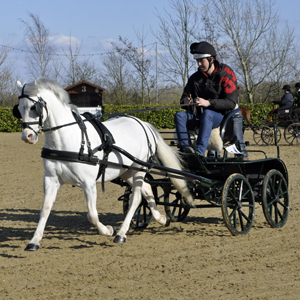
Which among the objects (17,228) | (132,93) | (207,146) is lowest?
(17,228)

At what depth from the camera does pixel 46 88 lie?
4.28 m

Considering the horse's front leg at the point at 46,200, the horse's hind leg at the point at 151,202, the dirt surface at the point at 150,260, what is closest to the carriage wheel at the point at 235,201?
the dirt surface at the point at 150,260

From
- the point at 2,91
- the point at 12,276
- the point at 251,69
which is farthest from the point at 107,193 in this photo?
the point at 2,91

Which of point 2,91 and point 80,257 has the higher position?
point 2,91

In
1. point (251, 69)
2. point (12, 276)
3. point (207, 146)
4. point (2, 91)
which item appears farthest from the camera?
point (2, 91)

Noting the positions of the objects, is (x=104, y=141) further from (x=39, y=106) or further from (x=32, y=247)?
(x=32, y=247)

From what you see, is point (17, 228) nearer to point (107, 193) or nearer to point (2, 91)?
point (107, 193)

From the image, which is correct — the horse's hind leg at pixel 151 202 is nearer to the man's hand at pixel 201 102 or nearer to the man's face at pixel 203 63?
the man's hand at pixel 201 102

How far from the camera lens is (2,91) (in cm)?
3344

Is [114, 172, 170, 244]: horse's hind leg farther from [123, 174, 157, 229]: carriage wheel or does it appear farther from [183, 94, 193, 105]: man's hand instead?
[183, 94, 193, 105]: man's hand

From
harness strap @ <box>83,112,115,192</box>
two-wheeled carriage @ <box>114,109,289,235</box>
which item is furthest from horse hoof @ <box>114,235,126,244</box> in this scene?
two-wheeled carriage @ <box>114,109,289,235</box>

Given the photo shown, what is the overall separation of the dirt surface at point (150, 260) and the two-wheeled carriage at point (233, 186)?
19cm

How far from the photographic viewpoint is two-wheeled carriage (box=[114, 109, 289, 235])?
5051 millimetres

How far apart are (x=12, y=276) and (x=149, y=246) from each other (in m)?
1.50
